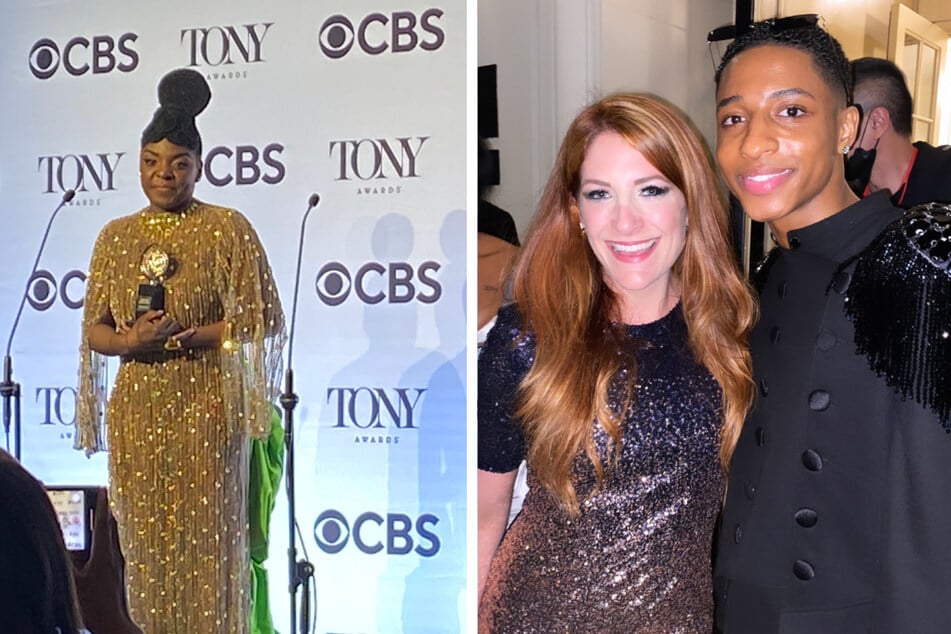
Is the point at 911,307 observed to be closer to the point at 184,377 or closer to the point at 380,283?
the point at 380,283

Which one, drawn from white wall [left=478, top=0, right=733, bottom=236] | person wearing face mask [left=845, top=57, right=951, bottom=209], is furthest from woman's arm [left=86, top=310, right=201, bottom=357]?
person wearing face mask [left=845, top=57, right=951, bottom=209]

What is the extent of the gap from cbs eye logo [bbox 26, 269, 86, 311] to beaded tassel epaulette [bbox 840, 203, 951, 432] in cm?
129

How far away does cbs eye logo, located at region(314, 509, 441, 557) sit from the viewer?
1358 millimetres

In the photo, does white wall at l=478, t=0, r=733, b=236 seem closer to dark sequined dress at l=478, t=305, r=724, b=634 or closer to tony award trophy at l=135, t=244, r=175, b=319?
dark sequined dress at l=478, t=305, r=724, b=634

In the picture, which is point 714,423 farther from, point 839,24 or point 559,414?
point 839,24

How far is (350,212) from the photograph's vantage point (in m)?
1.35

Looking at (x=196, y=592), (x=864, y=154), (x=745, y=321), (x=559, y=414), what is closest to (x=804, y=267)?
(x=745, y=321)

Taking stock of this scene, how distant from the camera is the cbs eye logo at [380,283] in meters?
1.33

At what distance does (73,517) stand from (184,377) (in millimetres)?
368

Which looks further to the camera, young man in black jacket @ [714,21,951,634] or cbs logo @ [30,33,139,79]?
cbs logo @ [30,33,139,79]

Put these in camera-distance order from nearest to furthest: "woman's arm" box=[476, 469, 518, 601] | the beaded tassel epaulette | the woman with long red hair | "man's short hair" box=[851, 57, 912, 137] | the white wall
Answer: the beaded tassel epaulette
the woman with long red hair
"woman's arm" box=[476, 469, 518, 601]
the white wall
"man's short hair" box=[851, 57, 912, 137]

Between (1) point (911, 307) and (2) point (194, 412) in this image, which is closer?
(1) point (911, 307)

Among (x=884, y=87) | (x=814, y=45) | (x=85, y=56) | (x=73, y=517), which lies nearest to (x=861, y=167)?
(x=884, y=87)

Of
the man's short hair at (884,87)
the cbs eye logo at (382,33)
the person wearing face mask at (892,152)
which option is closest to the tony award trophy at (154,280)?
the cbs eye logo at (382,33)
